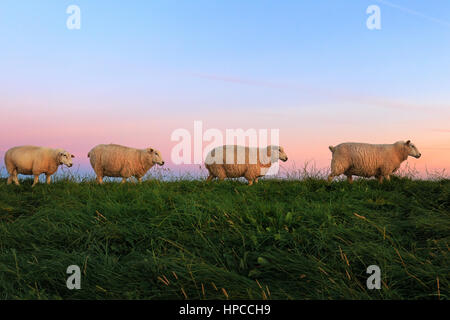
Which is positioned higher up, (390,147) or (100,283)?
(390,147)

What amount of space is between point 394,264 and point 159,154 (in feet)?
34.4

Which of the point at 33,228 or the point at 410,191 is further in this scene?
the point at 410,191

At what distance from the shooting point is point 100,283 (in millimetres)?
4062

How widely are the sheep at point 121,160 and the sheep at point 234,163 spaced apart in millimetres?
2285

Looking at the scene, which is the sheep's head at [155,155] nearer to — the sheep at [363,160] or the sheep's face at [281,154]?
the sheep's face at [281,154]

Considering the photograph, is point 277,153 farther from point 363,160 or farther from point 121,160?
point 121,160

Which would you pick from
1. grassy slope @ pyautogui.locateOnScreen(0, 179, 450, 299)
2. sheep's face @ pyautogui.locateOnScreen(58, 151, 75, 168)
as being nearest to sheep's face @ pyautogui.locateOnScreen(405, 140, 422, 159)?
grassy slope @ pyautogui.locateOnScreen(0, 179, 450, 299)

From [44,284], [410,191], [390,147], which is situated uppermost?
[390,147]

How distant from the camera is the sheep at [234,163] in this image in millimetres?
12500

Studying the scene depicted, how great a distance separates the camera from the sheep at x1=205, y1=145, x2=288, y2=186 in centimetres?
1250
